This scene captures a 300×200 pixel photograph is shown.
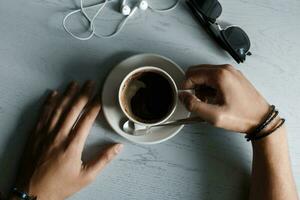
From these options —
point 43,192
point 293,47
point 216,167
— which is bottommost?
point 43,192

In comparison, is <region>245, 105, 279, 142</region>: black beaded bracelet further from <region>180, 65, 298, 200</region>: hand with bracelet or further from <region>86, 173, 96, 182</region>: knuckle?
<region>86, 173, 96, 182</region>: knuckle

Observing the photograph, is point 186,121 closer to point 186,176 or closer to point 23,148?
point 186,176

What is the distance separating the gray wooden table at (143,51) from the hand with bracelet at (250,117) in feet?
0.15

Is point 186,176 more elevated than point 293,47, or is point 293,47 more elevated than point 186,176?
point 293,47

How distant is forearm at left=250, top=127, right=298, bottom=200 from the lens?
0.88m

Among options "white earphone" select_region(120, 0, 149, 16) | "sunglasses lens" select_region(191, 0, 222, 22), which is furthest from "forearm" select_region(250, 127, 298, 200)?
"white earphone" select_region(120, 0, 149, 16)

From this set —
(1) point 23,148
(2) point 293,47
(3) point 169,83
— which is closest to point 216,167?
(3) point 169,83

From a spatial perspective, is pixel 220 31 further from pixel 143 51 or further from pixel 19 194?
pixel 19 194

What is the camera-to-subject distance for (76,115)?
2.95 feet

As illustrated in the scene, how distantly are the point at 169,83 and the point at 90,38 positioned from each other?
21cm

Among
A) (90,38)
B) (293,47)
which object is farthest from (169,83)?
(293,47)

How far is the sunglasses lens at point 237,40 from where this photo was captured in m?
0.91

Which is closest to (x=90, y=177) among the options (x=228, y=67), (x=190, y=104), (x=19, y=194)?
(x=19, y=194)

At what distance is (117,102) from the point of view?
0.89 metres
